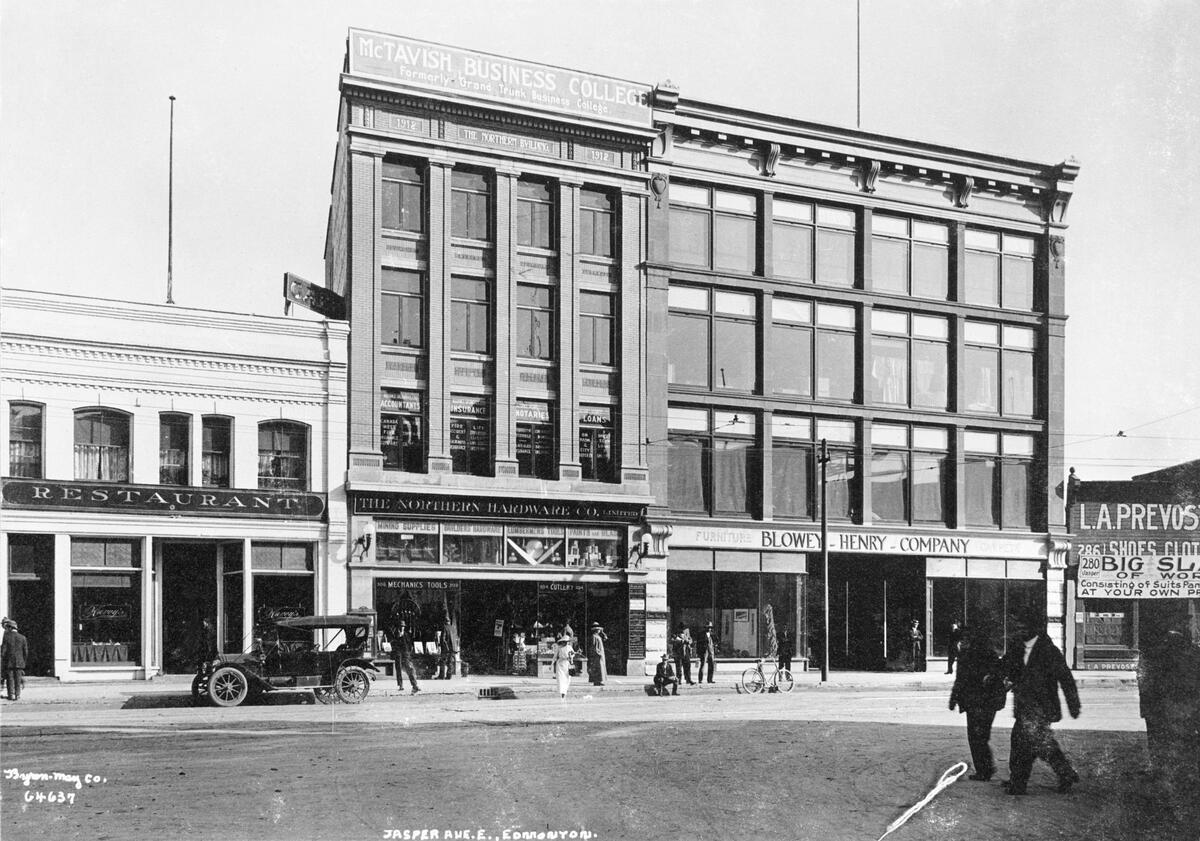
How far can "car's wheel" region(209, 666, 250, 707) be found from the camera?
21.8 metres

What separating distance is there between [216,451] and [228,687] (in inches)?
352

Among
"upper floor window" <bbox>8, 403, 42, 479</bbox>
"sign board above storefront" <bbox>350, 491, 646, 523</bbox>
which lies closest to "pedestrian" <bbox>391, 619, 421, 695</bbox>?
"sign board above storefront" <bbox>350, 491, 646, 523</bbox>

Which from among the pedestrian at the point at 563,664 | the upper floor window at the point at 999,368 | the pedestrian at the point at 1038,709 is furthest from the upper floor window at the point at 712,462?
the pedestrian at the point at 1038,709

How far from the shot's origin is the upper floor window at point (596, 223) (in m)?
33.5

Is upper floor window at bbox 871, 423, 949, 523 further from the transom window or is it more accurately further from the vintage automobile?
the vintage automobile

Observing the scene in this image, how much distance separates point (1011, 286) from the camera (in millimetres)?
39031

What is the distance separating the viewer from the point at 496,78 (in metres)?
31.9

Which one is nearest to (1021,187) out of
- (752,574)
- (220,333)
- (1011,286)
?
(1011,286)

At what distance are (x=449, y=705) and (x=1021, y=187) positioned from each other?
2741 cm

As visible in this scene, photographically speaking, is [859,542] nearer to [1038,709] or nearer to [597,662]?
[597,662]

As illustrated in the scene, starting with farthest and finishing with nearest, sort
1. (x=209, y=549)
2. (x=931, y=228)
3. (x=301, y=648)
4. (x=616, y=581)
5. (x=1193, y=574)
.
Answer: (x=931, y=228), (x=616, y=581), (x=209, y=549), (x=301, y=648), (x=1193, y=574)

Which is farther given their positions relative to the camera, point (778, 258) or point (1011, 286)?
point (1011, 286)

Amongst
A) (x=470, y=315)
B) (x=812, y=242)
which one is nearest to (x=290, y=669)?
(x=470, y=315)

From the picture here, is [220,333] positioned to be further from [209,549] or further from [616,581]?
[616,581]
